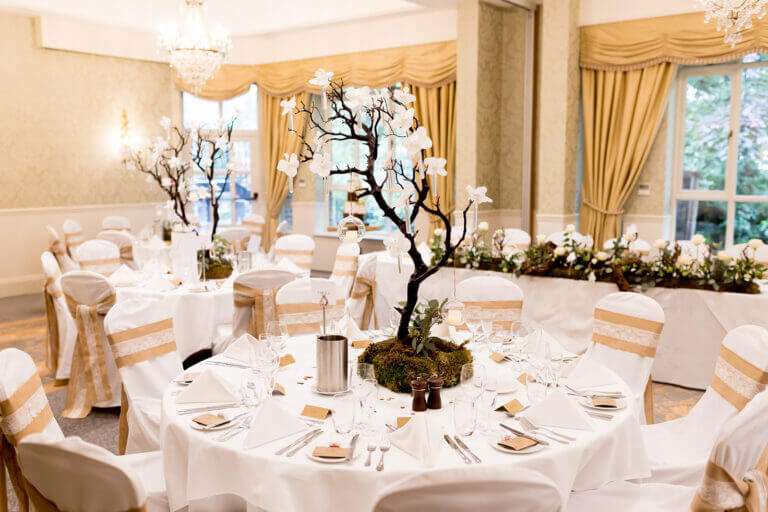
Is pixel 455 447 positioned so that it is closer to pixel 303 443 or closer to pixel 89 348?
pixel 303 443

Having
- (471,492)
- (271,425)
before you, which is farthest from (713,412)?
(271,425)

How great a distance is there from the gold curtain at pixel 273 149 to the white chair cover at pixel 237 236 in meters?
1.82

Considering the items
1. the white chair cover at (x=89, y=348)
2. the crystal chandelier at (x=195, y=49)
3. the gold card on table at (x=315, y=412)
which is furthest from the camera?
the crystal chandelier at (x=195, y=49)

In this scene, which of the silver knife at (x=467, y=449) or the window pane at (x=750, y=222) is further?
the window pane at (x=750, y=222)

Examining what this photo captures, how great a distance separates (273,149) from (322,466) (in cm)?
881

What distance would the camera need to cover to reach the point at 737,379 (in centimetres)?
254

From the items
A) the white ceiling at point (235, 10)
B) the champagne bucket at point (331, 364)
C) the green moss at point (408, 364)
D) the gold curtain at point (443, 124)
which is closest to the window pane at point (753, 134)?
the gold curtain at point (443, 124)

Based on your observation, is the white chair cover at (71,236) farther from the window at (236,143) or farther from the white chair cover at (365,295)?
the white chair cover at (365,295)

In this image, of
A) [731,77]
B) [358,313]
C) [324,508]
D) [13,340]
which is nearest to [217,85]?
[13,340]

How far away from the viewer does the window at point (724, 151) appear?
7.12 metres

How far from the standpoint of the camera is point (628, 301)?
10.5ft

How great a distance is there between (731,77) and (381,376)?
645cm

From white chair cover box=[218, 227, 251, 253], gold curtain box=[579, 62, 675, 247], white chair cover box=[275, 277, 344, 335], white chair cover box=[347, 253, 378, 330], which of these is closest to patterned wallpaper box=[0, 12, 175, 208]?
white chair cover box=[218, 227, 251, 253]

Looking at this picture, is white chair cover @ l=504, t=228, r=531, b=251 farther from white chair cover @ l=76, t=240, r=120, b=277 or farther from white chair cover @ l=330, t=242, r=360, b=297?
white chair cover @ l=76, t=240, r=120, b=277
